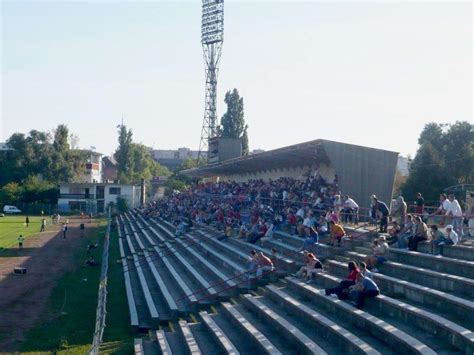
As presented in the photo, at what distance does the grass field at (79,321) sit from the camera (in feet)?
59.0

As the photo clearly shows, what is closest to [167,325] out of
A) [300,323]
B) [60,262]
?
[300,323]

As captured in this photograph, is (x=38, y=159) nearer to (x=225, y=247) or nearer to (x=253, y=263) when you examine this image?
(x=225, y=247)

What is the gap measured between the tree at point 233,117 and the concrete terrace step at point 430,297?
6860 cm

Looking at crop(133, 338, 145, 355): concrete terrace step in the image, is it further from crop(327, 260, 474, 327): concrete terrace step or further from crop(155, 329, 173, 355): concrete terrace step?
crop(327, 260, 474, 327): concrete terrace step

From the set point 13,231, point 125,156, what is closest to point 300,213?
point 13,231

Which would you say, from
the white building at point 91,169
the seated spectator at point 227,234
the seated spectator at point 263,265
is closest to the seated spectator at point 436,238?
the seated spectator at point 263,265

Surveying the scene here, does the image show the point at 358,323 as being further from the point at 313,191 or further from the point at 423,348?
the point at 313,191

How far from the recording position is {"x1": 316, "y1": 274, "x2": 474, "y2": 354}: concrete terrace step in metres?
10.9

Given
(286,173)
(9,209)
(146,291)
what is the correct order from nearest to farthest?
(146,291) < (286,173) < (9,209)

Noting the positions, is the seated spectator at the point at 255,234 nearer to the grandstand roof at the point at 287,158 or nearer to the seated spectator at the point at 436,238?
the grandstand roof at the point at 287,158

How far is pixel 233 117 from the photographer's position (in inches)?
3300

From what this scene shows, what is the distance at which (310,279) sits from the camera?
1766 cm

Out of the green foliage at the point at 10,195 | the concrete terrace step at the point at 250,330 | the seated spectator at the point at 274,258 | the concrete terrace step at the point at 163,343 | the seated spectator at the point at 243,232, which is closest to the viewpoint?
the concrete terrace step at the point at 250,330

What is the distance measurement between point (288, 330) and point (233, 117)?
71110 mm
